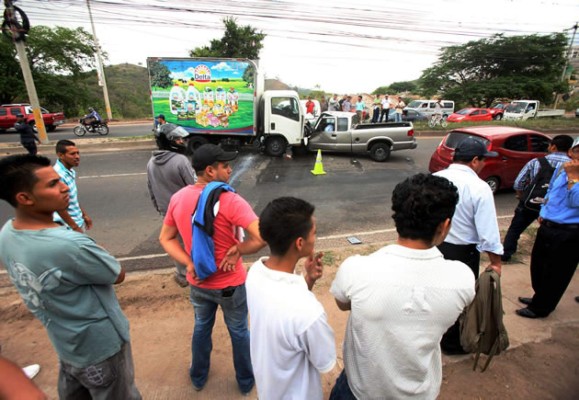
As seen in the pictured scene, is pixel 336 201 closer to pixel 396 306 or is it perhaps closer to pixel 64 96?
pixel 396 306

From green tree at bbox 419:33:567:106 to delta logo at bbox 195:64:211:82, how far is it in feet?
97.5

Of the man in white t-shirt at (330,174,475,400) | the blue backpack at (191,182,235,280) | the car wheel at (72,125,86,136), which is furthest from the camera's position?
the car wheel at (72,125,86,136)

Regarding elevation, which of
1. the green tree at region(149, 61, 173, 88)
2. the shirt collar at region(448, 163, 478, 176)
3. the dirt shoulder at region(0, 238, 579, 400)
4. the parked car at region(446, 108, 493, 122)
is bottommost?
the dirt shoulder at region(0, 238, 579, 400)

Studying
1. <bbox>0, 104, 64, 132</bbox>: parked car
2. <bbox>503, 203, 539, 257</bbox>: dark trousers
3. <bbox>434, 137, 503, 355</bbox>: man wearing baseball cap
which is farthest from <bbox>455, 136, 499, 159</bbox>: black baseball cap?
<bbox>0, 104, 64, 132</bbox>: parked car

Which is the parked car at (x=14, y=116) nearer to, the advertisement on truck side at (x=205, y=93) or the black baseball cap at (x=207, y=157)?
the advertisement on truck side at (x=205, y=93)

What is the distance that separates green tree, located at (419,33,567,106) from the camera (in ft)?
97.3

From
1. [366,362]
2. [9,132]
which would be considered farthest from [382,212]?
[9,132]

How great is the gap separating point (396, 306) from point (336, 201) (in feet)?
18.3

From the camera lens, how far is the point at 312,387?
1.40 m

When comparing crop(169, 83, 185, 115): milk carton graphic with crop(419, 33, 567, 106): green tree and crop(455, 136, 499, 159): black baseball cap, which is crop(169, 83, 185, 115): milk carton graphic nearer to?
crop(455, 136, 499, 159): black baseball cap

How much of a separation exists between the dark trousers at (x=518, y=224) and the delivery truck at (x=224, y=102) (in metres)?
7.77

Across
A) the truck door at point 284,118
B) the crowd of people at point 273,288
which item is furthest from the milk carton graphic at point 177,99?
the crowd of people at point 273,288

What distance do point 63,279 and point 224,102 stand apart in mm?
9940

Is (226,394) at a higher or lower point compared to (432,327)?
lower
